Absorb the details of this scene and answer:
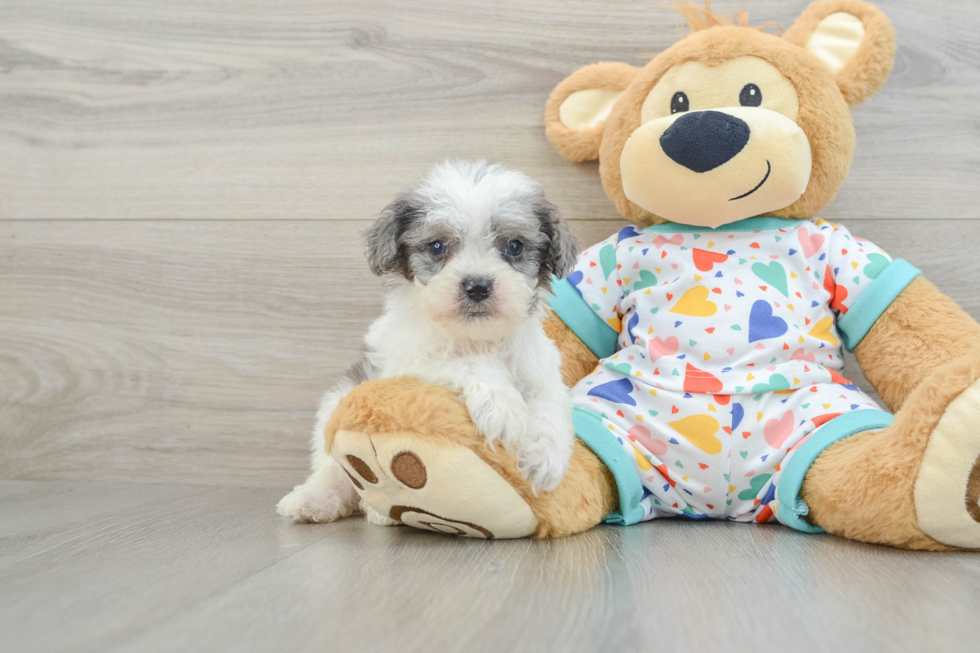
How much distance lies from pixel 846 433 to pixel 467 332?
0.80 meters

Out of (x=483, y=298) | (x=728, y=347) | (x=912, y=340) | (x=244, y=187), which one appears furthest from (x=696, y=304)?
(x=244, y=187)

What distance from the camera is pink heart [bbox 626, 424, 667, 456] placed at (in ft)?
A: 5.31

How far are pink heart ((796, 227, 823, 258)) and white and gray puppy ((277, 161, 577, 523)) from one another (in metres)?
0.59

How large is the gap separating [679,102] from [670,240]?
32 cm

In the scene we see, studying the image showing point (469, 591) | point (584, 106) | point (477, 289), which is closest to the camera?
point (469, 591)

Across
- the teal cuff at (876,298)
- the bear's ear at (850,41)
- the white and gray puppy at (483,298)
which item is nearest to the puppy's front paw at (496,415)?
the white and gray puppy at (483,298)

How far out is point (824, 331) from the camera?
1.70 metres

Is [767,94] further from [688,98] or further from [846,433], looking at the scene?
[846,433]

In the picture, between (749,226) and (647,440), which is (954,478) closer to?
(647,440)

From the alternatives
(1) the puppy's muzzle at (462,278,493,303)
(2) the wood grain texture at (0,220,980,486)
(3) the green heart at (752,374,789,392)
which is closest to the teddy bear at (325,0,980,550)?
(3) the green heart at (752,374,789,392)

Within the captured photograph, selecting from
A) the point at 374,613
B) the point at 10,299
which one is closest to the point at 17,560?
the point at 374,613

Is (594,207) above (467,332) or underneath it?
above

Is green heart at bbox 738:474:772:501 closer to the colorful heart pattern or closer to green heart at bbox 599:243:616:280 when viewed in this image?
the colorful heart pattern

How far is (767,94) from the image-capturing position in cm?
170
